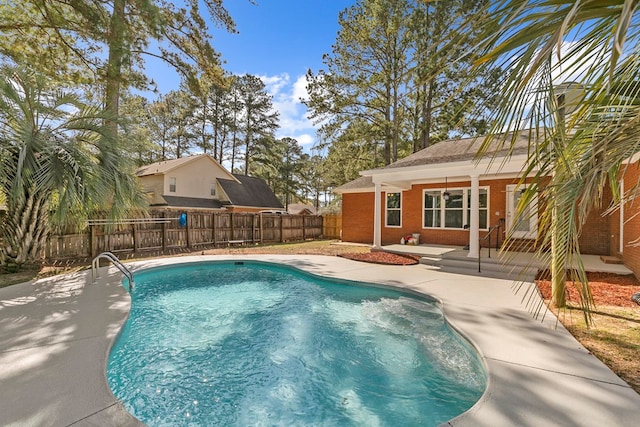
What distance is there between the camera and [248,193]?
84.2 feet

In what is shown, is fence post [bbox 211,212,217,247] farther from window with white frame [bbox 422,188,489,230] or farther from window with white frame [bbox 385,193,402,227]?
window with white frame [bbox 422,188,489,230]

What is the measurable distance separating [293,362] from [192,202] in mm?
19971

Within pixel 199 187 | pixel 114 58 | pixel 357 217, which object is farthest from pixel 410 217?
pixel 199 187

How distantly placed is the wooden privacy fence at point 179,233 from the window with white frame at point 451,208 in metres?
7.83

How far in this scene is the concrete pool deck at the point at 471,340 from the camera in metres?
2.38

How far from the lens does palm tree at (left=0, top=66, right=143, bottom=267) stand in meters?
6.78

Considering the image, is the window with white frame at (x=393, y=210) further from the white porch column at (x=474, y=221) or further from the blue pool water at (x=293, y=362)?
the blue pool water at (x=293, y=362)

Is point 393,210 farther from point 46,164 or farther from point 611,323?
Result: point 46,164

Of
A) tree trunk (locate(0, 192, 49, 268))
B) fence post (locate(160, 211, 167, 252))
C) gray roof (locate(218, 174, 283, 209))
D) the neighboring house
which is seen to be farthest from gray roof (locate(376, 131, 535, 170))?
the neighboring house

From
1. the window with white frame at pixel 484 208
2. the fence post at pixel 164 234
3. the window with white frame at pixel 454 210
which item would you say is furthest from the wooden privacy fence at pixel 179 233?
the window with white frame at pixel 484 208

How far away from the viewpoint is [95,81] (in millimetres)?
10383

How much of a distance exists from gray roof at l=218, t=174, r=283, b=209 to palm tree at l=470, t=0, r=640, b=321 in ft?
75.5

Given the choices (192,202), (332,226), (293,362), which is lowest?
(293,362)

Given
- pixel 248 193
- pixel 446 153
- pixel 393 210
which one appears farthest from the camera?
pixel 248 193
